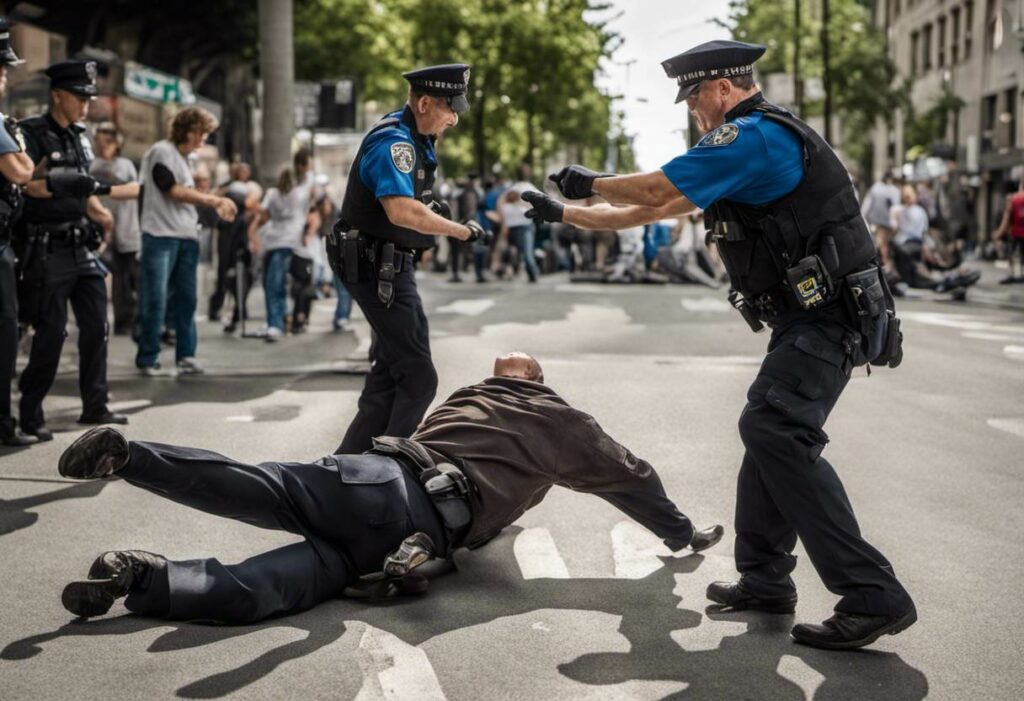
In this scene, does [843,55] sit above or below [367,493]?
above

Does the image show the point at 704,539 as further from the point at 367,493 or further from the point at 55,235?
the point at 55,235

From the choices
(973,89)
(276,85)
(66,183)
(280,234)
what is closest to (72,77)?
(66,183)

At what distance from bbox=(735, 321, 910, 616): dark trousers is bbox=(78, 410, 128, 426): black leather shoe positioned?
497cm

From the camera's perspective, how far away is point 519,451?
5.13m

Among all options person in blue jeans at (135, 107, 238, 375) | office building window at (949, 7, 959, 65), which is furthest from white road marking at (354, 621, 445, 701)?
office building window at (949, 7, 959, 65)

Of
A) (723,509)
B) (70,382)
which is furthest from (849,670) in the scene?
(70,382)

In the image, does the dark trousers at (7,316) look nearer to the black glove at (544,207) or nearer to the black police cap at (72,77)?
the black police cap at (72,77)

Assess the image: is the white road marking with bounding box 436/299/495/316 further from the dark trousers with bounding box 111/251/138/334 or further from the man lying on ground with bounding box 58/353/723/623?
the man lying on ground with bounding box 58/353/723/623

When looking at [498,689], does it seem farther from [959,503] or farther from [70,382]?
[70,382]

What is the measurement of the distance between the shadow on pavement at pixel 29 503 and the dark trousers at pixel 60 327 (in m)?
1.36

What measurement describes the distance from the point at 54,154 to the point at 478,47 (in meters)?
39.1

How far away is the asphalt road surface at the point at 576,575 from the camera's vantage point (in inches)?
166

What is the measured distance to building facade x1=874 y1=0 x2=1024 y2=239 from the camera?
41219 millimetres

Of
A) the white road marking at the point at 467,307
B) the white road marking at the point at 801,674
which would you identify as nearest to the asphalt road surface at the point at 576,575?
the white road marking at the point at 801,674
